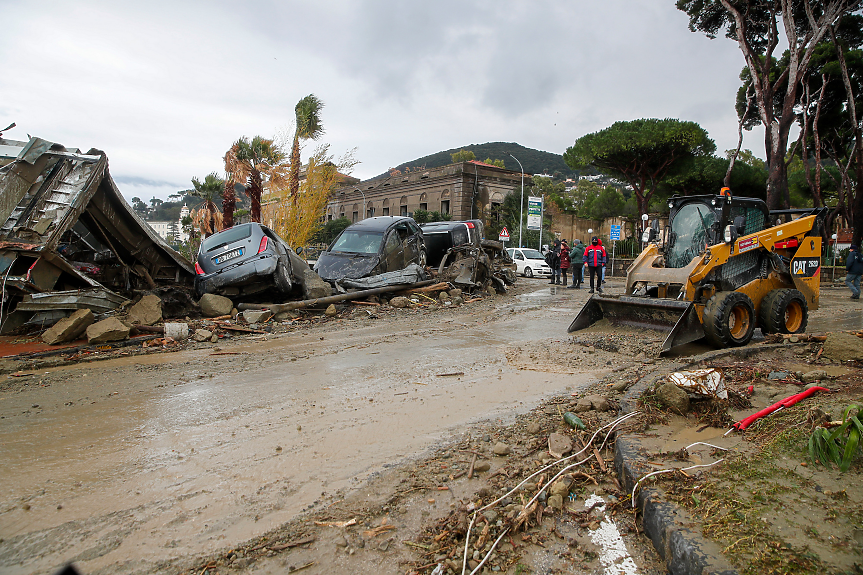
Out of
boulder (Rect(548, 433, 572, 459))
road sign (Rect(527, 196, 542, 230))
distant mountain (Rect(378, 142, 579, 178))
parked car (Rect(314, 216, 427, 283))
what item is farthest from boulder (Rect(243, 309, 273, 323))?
distant mountain (Rect(378, 142, 579, 178))

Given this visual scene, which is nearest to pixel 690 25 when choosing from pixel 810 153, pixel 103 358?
pixel 810 153

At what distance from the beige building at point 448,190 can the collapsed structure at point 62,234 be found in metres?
31.7

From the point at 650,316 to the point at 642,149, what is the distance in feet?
97.2

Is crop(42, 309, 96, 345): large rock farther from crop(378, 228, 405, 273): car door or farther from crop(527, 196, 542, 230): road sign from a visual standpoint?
crop(527, 196, 542, 230): road sign

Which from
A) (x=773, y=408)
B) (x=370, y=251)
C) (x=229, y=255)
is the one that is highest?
(x=370, y=251)

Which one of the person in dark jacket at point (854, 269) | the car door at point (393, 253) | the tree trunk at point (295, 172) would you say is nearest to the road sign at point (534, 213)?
the tree trunk at point (295, 172)

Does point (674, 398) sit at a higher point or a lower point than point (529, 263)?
lower

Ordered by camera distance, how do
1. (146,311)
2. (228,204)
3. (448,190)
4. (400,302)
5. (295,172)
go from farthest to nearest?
(448,190), (228,204), (295,172), (400,302), (146,311)

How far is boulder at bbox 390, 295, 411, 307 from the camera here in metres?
11.4

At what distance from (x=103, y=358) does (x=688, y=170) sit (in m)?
35.8

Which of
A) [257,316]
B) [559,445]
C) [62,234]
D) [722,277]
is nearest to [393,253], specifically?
[257,316]

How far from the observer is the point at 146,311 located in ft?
26.9

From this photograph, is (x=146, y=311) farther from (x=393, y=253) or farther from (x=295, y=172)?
(x=295, y=172)

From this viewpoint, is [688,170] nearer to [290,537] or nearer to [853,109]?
[853,109]
